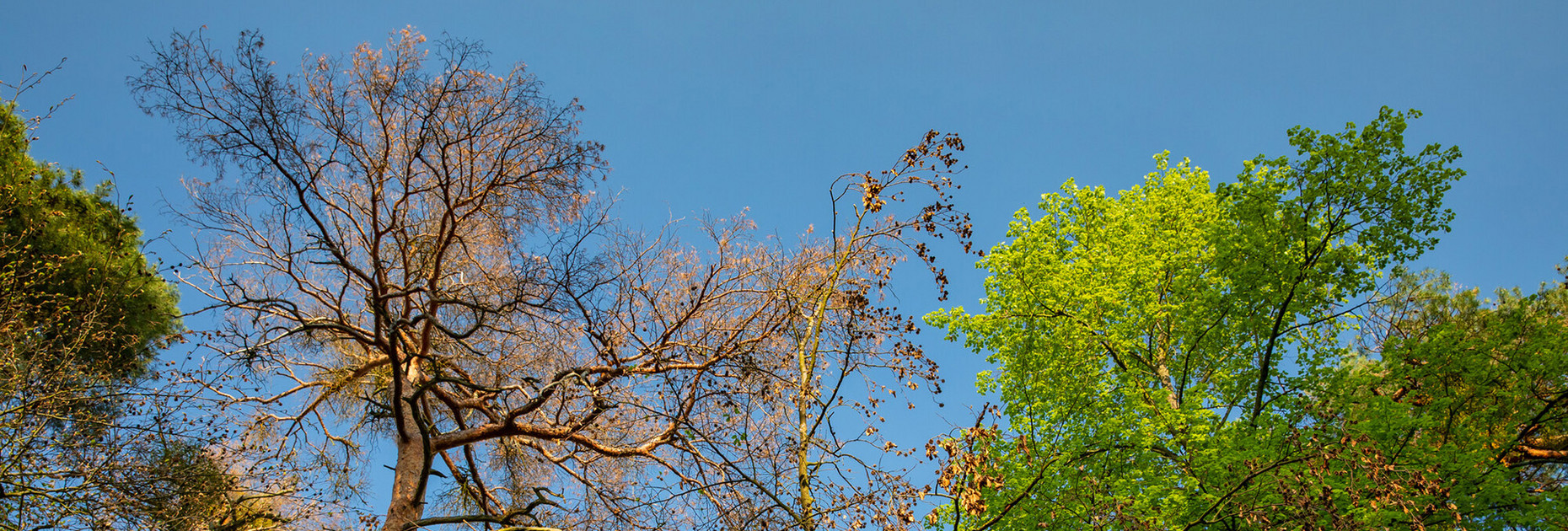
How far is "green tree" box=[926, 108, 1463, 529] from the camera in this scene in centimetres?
952

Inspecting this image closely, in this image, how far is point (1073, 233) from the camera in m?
15.2

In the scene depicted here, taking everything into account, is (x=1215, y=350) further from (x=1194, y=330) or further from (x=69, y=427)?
(x=69, y=427)

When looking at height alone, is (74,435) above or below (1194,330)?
below

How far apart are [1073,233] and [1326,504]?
954 cm

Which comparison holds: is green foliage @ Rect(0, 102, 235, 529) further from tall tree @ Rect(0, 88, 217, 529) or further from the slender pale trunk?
the slender pale trunk

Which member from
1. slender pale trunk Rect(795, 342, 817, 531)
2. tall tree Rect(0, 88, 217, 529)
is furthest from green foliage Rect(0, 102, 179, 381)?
slender pale trunk Rect(795, 342, 817, 531)

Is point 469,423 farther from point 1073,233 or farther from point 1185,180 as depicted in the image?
point 1185,180

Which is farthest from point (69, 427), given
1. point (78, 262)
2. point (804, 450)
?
point (804, 450)

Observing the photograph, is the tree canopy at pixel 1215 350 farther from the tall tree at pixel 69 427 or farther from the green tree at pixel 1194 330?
the tall tree at pixel 69 427

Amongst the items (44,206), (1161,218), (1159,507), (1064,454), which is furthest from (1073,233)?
(44,206)

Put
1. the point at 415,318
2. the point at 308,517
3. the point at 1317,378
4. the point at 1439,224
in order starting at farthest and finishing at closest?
the point at 1317,378 → the point at 1439,224 → the point at 308,517 → the point at 415,318

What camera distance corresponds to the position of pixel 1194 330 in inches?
474

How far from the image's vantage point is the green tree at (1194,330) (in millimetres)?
9516

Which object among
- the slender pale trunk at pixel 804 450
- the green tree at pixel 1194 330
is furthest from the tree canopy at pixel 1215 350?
the slender pale trunk at pixel 804 450
